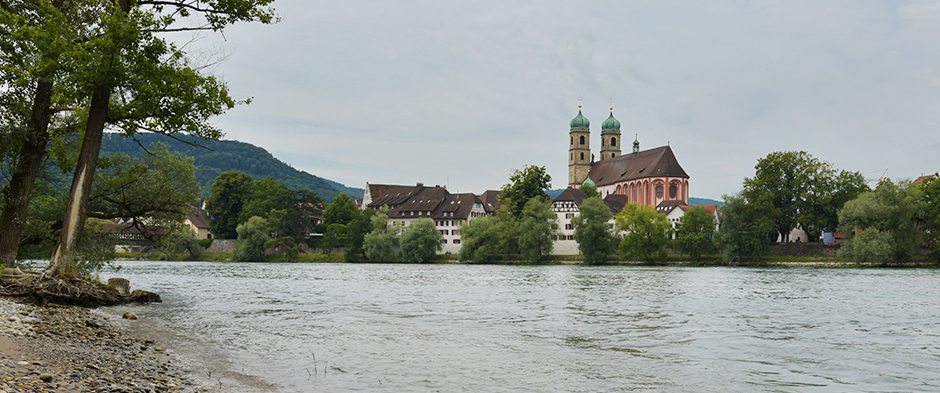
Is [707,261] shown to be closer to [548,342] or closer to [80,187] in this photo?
[548,342]

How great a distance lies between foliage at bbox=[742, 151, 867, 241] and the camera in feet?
267

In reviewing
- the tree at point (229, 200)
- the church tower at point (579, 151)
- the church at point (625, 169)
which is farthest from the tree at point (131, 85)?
the church tower at point (579, 151)

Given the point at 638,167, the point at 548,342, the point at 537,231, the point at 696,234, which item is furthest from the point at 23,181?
the point at 638,167

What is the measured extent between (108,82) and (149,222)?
7868 millimetres

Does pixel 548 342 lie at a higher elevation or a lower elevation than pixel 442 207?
lower

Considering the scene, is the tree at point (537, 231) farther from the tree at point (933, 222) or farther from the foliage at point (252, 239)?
the tree at point (933, 222)

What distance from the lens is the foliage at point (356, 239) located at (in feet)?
307

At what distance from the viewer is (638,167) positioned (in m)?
134

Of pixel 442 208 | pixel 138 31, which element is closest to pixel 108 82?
pixel 138 31

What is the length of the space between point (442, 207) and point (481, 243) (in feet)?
104

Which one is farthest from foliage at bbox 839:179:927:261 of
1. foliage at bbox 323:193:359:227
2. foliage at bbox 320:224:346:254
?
foliage at bbox 323:193:359:227

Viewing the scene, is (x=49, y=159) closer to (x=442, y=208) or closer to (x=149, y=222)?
(x=149, y=222)

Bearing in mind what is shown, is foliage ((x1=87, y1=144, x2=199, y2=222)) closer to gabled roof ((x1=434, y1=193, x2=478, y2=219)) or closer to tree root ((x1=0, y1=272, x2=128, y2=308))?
tree root ((x1=0, y1=272, x2=128, y2=308))

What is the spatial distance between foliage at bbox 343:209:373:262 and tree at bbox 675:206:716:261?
121 feet
